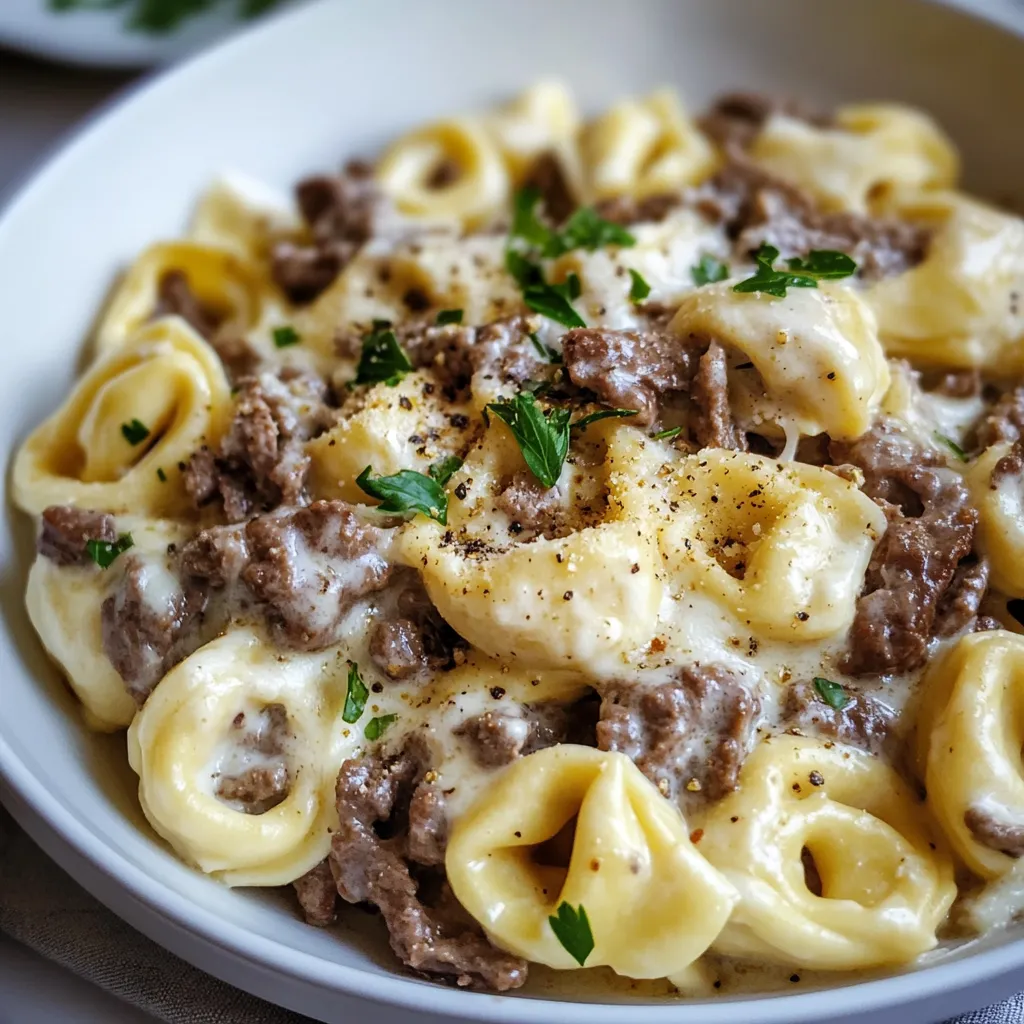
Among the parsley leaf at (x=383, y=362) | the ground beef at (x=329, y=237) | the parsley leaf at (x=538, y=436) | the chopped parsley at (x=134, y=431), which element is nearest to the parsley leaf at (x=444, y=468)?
the parsley leaf at (x=538, y=436)

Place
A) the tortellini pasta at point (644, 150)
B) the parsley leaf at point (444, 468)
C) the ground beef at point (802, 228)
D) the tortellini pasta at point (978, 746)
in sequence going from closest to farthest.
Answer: the tortellini pasta at point (978, 746), the parsley leaf at point (444, 468), the ground beef at point (802, 228), the tortellini pasta at point (644, 150)

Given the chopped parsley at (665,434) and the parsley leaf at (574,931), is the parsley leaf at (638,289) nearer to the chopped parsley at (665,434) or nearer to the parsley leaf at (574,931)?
the chopped parsley at (665,434)

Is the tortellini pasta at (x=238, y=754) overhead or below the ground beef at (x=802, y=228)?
below

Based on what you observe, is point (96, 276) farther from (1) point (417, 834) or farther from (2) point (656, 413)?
(1) point (417, 834)

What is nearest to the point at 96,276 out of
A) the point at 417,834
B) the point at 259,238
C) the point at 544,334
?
the point at 259,238

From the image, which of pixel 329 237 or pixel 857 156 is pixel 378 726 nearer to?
pixel 329 237

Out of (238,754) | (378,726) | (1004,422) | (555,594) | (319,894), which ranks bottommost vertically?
(319,894)

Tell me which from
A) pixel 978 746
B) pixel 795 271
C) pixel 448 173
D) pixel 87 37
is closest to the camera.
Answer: pixel 978 746

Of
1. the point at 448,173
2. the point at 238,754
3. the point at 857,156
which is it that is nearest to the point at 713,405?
the point at 238,754
